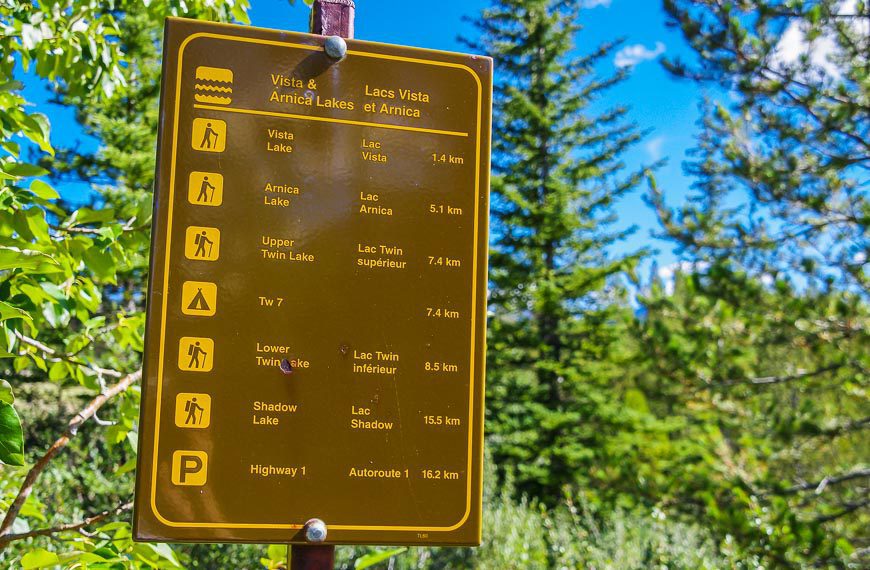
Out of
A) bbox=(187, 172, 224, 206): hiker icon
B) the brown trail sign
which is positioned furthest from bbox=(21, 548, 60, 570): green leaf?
bbox=(187, 172, 224, 206): hiker icon

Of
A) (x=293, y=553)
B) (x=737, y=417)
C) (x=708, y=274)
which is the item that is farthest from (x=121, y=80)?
(x=737, y=417)

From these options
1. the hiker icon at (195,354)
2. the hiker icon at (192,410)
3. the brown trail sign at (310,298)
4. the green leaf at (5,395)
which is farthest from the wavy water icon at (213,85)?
the green leaf at (5,395)

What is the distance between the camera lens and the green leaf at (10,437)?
1472 mm

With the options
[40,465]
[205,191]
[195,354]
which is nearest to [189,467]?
[195,354]

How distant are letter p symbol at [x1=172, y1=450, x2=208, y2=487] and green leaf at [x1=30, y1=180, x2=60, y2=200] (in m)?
0.94

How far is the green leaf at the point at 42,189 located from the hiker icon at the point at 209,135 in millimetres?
626

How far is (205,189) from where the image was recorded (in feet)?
5.71

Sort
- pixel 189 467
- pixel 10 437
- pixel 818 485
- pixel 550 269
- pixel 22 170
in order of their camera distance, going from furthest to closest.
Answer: pixel 550 269
pixel 818 485
pixel 22 170
pixel 189 467
pixel 10 437

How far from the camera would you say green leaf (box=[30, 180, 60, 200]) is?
2109 millimetres

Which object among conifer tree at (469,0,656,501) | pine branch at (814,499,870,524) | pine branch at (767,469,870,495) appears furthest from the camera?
conifer tree at (469,0,656,501)

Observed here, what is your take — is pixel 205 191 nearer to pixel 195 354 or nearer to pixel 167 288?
pixel 167 288

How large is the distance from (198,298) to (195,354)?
4.9 inches

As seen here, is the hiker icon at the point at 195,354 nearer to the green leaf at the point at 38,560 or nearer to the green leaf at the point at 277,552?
the green leaf at the point at 38,560

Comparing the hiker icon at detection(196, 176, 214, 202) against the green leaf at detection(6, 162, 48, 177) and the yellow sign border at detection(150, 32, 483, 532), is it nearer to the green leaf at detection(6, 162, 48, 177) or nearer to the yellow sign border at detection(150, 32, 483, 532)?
the yellow sign border at detection(150, 32, 483, 532)
